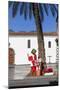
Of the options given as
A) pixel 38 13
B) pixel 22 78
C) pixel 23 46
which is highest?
pixel 38 13

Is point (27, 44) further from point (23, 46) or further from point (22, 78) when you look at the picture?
point (22, 78)

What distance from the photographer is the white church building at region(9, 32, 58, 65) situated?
191 centimetres

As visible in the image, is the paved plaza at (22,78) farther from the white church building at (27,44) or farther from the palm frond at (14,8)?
the palm frond at (14,8)

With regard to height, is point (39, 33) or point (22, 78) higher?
point (39, 33)

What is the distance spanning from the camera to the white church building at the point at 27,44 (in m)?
1.91

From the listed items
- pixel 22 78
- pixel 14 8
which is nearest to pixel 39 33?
pixel 14 8

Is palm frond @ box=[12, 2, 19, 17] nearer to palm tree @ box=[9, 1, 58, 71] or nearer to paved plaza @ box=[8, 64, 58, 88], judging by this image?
palm tree @ box=[9, 1, 58, 71]

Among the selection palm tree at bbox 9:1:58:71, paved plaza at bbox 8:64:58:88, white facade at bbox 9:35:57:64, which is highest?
palm tree at bbox 9:1:58:71

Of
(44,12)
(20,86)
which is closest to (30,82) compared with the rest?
(20,86)

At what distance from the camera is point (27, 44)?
1.94 metres

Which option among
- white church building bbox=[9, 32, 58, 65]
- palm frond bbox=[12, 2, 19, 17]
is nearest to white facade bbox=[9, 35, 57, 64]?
white church building bbox=[9, 32, 58, 65]

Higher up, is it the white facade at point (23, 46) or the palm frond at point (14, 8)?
the palm frond at point (14, 8)

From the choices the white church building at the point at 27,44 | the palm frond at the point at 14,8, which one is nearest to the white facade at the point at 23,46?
the white church building at the point at 27,44

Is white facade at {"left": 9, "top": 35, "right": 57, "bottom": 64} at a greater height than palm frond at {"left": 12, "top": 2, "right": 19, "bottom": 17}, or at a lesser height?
lesser
